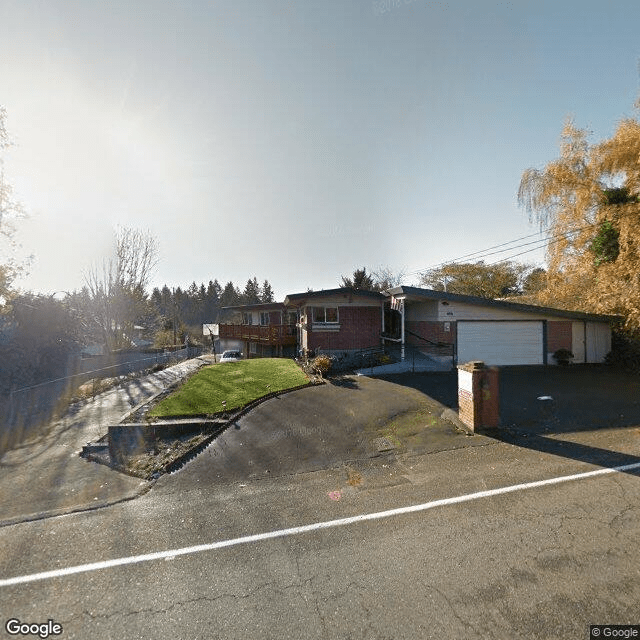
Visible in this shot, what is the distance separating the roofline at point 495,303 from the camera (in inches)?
595

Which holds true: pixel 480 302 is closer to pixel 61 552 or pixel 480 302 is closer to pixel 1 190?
pixel 61 552

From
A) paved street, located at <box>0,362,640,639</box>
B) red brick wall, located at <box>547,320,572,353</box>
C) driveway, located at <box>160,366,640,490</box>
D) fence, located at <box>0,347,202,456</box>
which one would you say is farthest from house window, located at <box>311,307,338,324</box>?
fence, located at <box>0,347,202,456</box>

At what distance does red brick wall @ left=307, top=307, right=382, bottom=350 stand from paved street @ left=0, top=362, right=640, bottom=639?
39.2ft

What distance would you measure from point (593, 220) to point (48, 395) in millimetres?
29158

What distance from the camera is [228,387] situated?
12.7 meters

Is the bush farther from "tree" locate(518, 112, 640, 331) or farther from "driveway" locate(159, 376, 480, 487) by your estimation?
"tree" locate(518, 112, 640, 331)

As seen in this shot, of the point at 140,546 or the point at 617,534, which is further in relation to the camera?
the point at 140,546

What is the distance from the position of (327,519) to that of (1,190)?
2168 cm

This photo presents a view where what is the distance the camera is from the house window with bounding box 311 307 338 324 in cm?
1802

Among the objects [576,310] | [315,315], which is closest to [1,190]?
[315,315]

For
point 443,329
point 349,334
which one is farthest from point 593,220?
point 349,334

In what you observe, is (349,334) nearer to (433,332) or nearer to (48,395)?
(433,332)

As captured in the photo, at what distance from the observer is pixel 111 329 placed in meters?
32.8

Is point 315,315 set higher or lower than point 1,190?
lower
